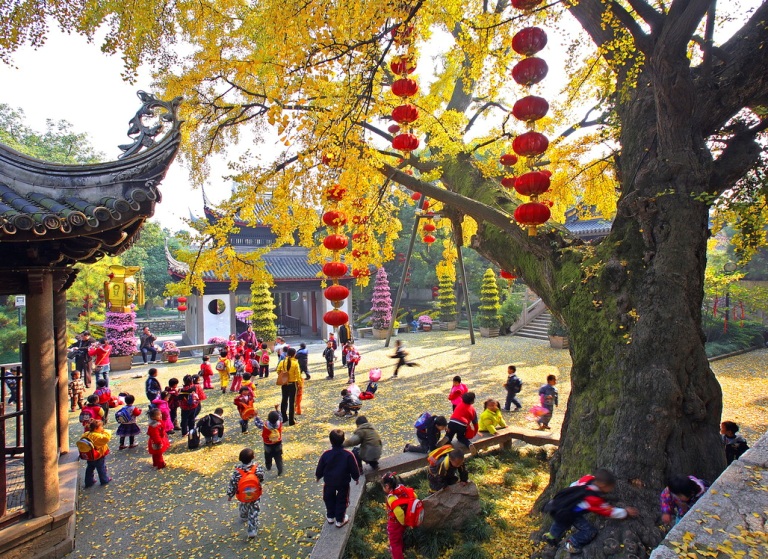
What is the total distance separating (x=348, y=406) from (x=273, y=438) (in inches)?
137

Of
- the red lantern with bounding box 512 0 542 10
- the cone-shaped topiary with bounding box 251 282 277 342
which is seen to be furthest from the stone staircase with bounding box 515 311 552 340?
the red lantern with bounding box 512 0 542 10

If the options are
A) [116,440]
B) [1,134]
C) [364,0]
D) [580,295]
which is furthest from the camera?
[1,134]

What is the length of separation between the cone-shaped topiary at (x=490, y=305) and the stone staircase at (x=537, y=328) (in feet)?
4.45

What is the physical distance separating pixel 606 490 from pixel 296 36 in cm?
556

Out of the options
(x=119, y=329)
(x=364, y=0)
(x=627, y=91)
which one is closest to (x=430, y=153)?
(x=627, y=91)

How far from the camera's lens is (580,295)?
17.8ft

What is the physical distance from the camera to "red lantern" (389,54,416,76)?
4730 mm

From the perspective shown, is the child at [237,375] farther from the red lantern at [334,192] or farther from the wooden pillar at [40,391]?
the red lantern at [334,192]

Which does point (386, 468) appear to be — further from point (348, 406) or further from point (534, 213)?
point (534, 213)

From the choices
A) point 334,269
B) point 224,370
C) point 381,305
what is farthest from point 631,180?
point 381,305

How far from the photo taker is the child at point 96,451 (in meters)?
6.78

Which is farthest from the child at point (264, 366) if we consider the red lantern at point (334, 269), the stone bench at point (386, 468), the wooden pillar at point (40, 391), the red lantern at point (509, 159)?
the red lantern at point (509, 159)

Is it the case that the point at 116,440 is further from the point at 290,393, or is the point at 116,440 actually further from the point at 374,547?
the point at 374,547

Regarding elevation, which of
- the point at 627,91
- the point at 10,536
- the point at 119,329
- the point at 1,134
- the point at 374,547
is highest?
the point at 1,134
